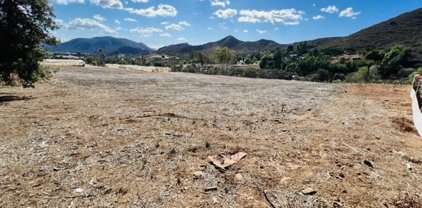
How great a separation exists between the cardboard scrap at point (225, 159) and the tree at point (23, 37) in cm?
1113

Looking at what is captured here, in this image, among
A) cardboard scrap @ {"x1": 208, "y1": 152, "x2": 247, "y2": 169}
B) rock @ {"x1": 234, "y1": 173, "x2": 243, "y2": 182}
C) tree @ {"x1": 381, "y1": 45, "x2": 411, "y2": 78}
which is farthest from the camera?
tree @ {"x1": 381, "y1": 45, "x2": 411, "y2": 78}

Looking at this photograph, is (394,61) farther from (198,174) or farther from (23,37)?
(198,174)

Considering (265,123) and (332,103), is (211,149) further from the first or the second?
(332,103)

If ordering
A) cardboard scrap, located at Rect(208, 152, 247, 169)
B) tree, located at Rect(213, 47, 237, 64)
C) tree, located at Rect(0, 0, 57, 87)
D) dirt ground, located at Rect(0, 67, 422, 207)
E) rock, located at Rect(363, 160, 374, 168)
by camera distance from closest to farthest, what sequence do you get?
dirt ground, located at Rect(0, 67, 422, 207) → cardboard scrap, located at Rect(208, 152, 247, 169) → rock, located at Rect(363, 160, 374, 168) → tree, located at Rect(0, 0, 57, 87) → tree, located at Rect(213, 47, 237, 64)

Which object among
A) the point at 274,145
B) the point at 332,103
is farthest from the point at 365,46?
the point at 274,145

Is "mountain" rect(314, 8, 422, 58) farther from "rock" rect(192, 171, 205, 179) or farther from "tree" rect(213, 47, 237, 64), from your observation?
"rock" rect(192, 171, 205, 179)

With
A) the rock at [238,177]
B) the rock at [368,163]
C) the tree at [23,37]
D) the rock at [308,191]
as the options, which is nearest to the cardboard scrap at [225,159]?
the rock at [238,177]

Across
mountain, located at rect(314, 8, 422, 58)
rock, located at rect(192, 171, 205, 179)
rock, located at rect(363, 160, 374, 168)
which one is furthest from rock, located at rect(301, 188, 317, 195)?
mountain, located at rect(314, 8, 422, 58)

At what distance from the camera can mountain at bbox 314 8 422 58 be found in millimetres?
111312

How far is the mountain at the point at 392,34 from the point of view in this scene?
111312 millimetres

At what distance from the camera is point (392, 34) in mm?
121375

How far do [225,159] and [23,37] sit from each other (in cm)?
1203

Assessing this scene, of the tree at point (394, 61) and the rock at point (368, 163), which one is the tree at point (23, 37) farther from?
the tree at point (394, 61)

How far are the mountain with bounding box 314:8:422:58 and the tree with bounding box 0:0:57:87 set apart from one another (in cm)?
10974
